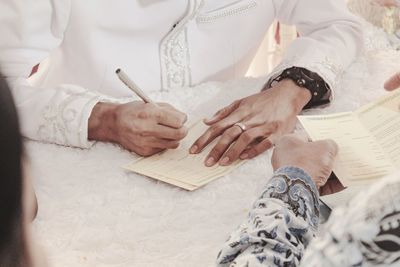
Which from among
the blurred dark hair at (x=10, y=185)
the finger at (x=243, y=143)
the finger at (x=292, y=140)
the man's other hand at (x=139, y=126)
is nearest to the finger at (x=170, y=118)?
the man's other hand at (x=139, y=126)

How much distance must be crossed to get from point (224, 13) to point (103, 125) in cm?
54

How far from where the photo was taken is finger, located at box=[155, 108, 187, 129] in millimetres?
1294

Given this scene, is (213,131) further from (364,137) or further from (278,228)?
(278,228)

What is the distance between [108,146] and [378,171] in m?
0.53

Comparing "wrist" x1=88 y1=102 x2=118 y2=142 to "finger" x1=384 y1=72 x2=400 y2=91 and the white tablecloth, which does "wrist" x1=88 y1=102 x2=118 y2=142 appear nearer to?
the white tablecloth

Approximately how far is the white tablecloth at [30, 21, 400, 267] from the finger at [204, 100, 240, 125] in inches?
5.6

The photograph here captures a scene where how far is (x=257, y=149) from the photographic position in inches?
51.2

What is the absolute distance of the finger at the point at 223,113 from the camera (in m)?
1.38

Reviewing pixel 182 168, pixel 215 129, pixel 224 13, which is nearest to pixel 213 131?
pixel 215 129

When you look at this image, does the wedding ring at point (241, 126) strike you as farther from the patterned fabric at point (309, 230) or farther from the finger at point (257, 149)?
the patterned fabric at point (309, 230)

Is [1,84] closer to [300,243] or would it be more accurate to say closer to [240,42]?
[300,243]

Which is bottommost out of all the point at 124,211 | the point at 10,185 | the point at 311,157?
the point at 124,211

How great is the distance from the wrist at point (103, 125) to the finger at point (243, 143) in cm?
23

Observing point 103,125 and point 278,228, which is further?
point 103,125
